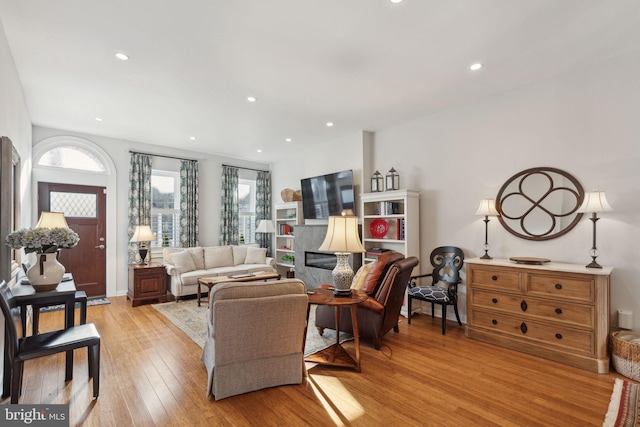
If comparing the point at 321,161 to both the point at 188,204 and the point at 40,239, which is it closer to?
the point at 188,204

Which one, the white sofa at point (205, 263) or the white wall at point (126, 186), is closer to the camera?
the white sofa at point (205, 263)

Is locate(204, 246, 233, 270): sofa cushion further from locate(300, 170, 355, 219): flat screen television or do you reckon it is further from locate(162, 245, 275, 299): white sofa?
locate(300, 170, 355, 219): flat screen television

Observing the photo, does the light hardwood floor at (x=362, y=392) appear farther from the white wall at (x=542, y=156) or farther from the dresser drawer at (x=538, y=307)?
the white wall at (x=542, y=156)

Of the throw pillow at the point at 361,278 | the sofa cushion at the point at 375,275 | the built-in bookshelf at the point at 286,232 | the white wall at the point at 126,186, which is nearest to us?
the sofa cushion at the point at 375,275

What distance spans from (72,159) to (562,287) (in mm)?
7254

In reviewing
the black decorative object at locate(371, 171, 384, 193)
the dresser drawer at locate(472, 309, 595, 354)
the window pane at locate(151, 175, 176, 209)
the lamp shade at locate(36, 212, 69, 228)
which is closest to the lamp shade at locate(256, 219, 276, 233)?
the window pane at locate(151, 175, 176, 209)

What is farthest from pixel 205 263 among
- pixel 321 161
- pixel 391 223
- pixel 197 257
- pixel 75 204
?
pixel 391 223

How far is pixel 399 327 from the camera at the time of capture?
13.3ft

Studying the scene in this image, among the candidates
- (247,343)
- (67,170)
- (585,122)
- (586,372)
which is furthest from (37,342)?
(585,122)

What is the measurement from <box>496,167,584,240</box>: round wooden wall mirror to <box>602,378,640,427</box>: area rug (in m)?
1.48

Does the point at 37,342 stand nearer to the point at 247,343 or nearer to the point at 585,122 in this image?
the point at 247,343

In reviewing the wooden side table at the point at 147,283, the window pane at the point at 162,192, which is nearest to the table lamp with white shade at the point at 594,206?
the wooden side table at the point at 147,283

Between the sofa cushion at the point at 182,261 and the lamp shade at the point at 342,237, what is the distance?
355 centimetres

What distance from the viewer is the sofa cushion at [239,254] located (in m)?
6.49
